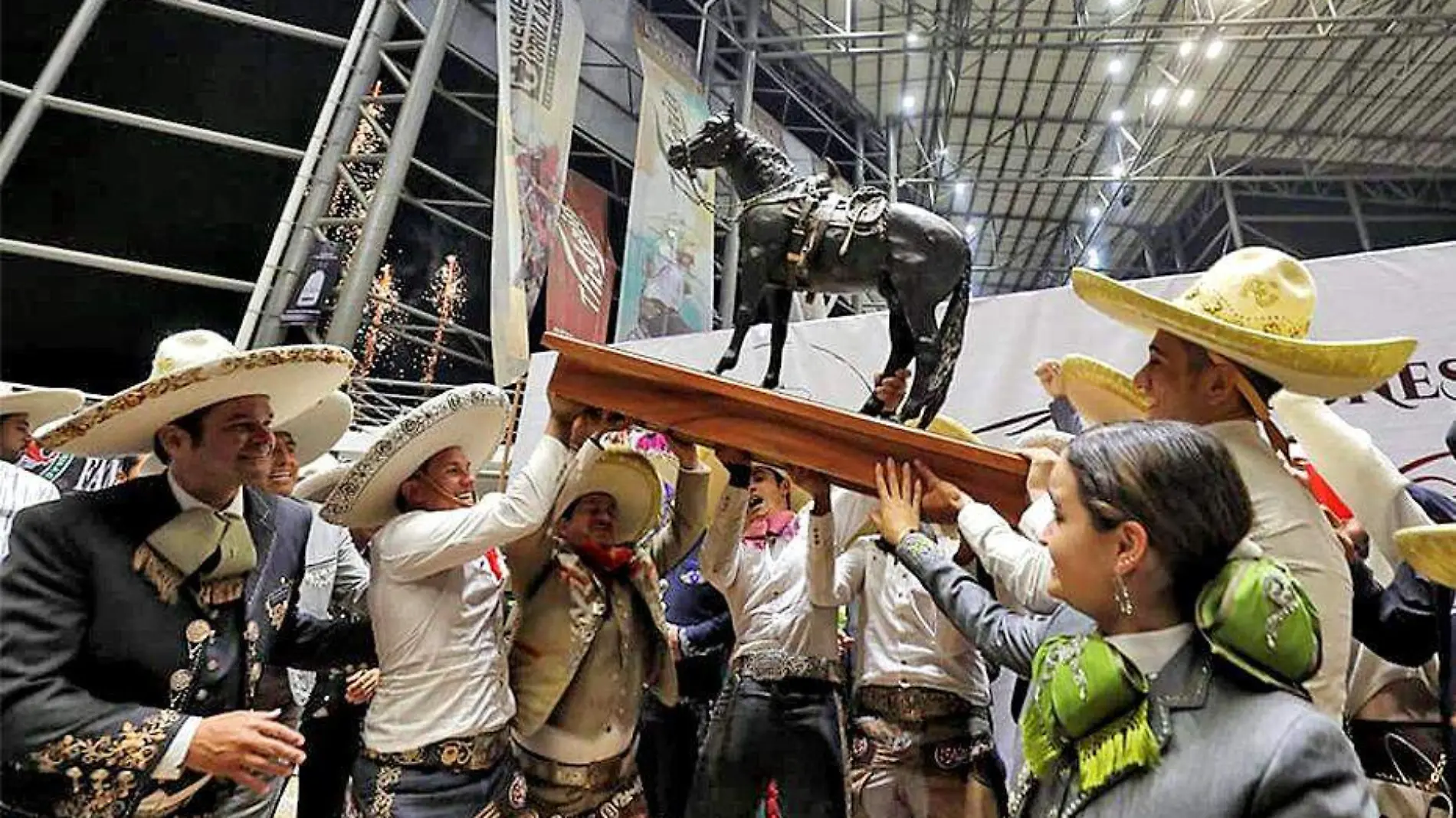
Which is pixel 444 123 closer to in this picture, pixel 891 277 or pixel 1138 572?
pixel 891 277

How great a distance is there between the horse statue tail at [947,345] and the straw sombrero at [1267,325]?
0.53 metres

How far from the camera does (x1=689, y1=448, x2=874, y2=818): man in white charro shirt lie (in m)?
2.07

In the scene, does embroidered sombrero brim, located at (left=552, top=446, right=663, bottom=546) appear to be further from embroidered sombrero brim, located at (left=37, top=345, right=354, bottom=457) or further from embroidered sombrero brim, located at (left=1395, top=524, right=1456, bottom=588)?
embroidered sombrero brim, located at (left=1395, top=524, right=1456, bottom=588)

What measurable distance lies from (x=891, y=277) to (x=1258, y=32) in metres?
9.01

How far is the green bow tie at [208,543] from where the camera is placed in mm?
1350

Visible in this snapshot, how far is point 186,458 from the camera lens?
4.76 ft

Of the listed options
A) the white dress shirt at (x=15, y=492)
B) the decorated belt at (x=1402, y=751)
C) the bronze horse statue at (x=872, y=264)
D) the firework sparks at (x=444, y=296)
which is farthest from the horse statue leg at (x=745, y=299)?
the firework sparks at (x=444, y=296)

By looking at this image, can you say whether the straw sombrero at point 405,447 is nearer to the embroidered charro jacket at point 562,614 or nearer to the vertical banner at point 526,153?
the embroidered charro jacket at point 562,614

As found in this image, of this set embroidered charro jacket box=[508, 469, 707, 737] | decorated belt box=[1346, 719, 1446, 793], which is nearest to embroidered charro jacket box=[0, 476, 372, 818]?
embroidered charro jacket box=[508, 469, 707, 737]

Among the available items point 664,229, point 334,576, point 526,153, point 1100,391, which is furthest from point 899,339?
point 664,229

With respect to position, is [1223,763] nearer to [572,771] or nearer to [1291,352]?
[1291,352]

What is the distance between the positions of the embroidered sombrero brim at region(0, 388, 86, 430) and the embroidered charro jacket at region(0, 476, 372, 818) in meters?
1.84

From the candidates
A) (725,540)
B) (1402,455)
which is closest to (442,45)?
(725,540)

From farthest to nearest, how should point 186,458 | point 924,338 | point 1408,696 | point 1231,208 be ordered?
point 1231,208, point 924,338, point 1408,696, point 186,458
